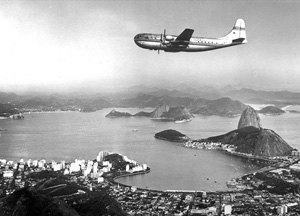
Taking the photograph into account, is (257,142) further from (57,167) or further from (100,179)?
(57,167)

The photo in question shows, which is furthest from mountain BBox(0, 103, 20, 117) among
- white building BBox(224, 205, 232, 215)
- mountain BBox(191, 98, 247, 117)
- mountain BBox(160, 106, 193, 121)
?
white building BBox(224, 205, 232, 215)

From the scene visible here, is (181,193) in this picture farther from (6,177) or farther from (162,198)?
(6,177)

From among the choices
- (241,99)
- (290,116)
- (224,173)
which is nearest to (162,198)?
(224,173)

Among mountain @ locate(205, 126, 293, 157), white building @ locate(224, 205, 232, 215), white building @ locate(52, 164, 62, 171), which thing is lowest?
white building @ locate(224, 205, 232, 215)

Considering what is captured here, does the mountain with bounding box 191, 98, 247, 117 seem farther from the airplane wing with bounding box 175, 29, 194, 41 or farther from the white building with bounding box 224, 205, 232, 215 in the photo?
the airplane wing with bounding box 175, 29, 194, 41

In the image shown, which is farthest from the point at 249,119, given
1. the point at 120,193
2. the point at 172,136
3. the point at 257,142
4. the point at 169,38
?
the point at 169,38

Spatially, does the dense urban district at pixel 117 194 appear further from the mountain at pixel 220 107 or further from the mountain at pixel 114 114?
the mountain at pixel 220 107

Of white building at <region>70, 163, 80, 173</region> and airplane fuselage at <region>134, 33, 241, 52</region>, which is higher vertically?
airplane fuselage at <region>134, 33, 241, 52</region>
